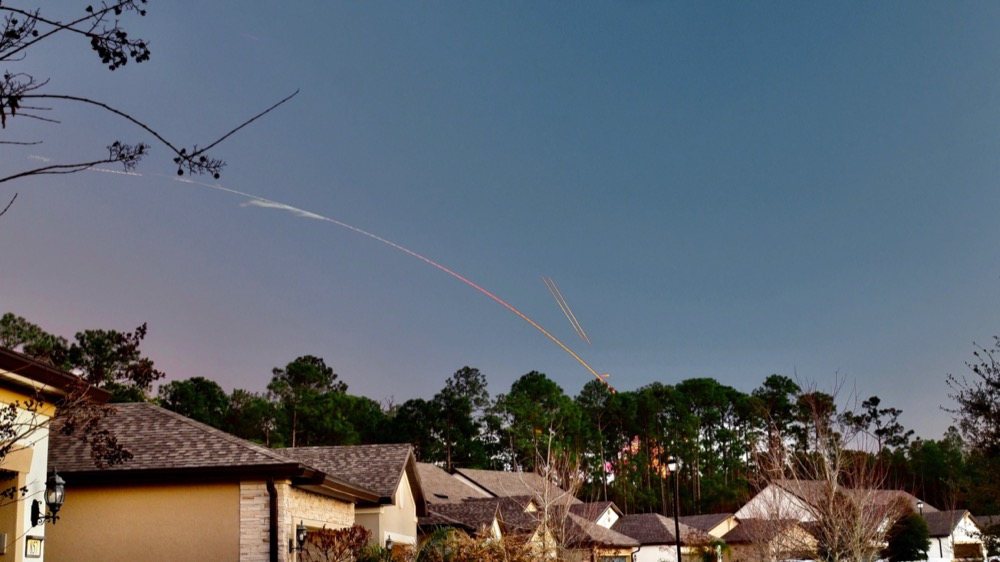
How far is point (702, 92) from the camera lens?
79.4 feet

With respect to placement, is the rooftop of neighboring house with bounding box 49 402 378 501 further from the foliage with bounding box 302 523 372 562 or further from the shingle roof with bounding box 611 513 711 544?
the shingle roof with bounding box 611 513 711 544

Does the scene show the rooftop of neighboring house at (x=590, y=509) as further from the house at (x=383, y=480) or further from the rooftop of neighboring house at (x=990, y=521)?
the house at (x=383, y=480)

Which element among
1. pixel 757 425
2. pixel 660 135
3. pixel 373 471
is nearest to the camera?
pixel 373 471

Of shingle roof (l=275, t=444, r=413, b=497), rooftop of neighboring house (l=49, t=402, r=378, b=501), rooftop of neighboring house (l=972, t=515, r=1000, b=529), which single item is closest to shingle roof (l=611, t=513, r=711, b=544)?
rooftop of neighboring house (l=972, t=515, r=1000, b=529)

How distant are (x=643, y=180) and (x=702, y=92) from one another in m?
6.16

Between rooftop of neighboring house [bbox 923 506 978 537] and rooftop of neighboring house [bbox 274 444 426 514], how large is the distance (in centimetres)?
4976

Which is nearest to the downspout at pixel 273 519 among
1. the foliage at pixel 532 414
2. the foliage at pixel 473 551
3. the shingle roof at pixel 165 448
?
the shingle roof at pixel 165 448

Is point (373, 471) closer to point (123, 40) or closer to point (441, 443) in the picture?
point (123, 40)

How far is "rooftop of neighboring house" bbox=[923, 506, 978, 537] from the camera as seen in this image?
65.3 metres

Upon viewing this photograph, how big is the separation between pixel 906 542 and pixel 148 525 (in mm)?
42653

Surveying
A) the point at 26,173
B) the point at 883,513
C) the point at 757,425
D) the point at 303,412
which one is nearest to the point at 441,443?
the point at 303,412

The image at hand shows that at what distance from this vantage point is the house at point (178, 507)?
17.1m

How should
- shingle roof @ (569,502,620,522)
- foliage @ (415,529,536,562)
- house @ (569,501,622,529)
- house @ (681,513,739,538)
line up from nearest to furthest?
foliage @ (415,529,536,562), shingle roof @ (569,502,620,522), house @ (569,501,622,529), house @ (681,513,739,538)

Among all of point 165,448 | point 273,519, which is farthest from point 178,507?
point 273,519
